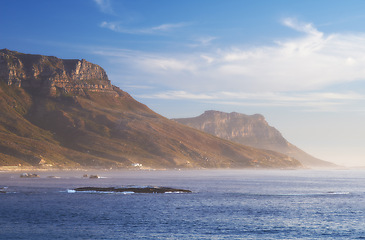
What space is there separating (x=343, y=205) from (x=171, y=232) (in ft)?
214

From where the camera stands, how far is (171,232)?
77312 mm

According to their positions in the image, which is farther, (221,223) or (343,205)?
(343,205)

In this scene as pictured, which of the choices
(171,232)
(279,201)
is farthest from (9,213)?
(279,201)

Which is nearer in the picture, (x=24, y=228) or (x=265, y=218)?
(x=24, y=228)

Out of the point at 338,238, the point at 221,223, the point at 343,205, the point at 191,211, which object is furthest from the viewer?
the point at 343,205

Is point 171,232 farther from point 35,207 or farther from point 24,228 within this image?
point 35,207

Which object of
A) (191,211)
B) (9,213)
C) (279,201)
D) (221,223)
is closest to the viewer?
(221,223)

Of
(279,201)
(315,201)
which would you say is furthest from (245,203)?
(315,201)

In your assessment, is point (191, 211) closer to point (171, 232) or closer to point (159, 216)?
point (159, 216)

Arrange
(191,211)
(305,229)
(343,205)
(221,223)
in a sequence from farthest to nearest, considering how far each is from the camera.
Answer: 1. (343,205)
2. (191,211)
3. (221,223)
4. (305,229)

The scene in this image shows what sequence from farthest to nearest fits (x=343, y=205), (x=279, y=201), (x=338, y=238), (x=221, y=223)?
1. (x=279, y=201)
2. (x=343, y=205)
3. (x=221, y=223)
4. (x=338, y=238)

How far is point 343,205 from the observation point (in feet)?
411

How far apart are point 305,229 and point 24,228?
47643 millimetres

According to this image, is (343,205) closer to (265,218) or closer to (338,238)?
(265,218)
